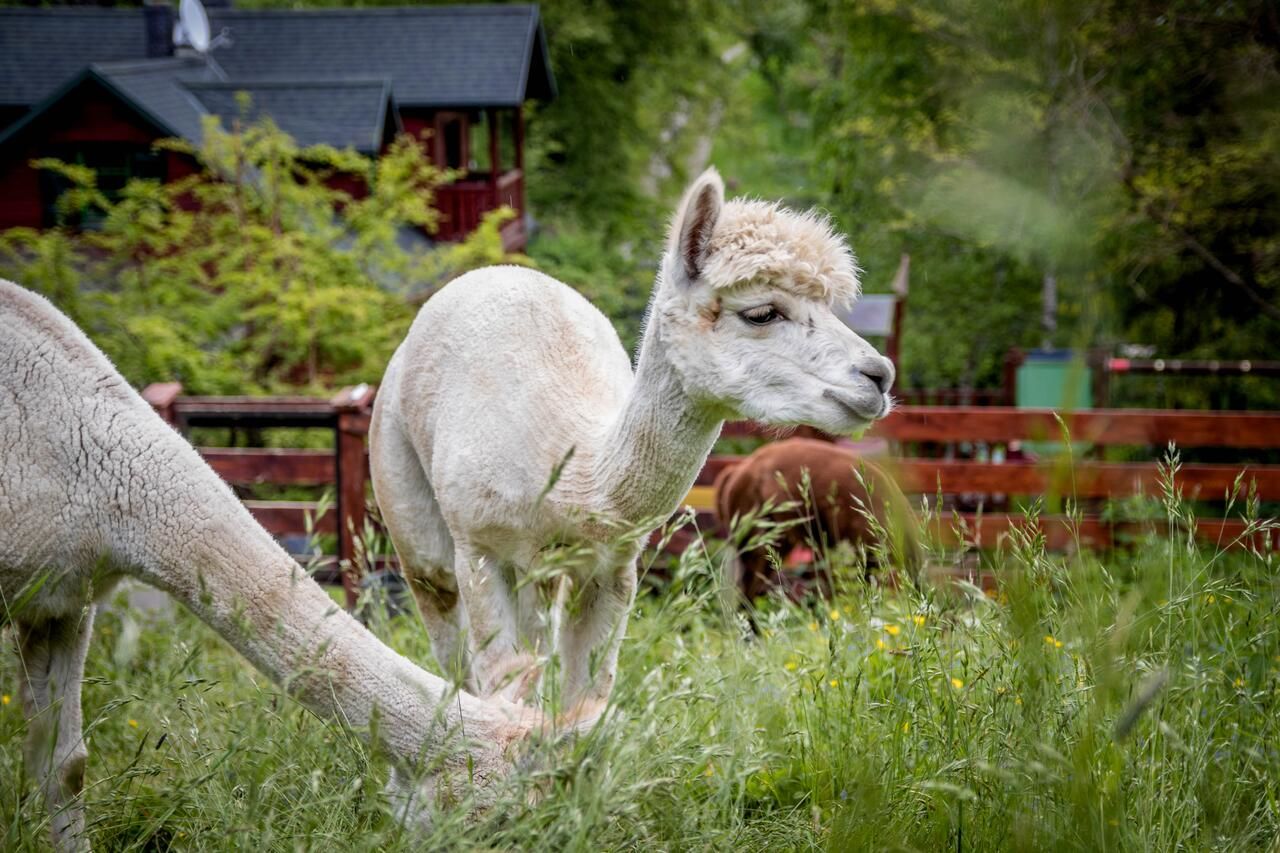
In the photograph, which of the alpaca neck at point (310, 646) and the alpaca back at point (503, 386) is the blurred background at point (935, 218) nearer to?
the alpaca back at point (503, 386)

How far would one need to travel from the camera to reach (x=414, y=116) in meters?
22.8

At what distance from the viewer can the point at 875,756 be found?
271cm

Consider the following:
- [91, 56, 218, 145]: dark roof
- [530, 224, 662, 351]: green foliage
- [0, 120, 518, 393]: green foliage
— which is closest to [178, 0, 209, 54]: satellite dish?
[91, 56, 218, 145]: dark roof

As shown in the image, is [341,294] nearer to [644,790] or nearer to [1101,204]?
[1101,204]

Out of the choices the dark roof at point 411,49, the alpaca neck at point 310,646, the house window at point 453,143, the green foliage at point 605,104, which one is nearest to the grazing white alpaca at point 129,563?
the alpaca neck at point 310,646

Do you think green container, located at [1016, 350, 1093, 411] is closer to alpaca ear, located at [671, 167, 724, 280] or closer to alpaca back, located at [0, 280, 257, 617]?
alpaca ear, located at [671, 167, 724, 280]

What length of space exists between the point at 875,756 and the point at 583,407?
125cm

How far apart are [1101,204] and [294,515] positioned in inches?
321

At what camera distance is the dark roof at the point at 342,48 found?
22578mm

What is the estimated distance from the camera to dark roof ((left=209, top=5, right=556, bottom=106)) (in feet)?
74.1

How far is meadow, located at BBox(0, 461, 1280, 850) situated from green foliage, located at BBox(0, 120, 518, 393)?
22.6 feet

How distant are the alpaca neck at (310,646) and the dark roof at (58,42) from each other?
2273cm

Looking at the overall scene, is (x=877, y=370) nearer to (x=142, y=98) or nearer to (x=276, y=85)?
(x=142, y=98)

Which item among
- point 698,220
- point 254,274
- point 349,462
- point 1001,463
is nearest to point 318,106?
point 254,274
